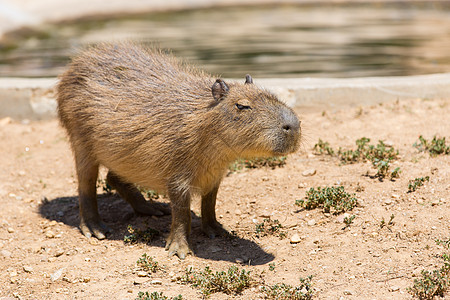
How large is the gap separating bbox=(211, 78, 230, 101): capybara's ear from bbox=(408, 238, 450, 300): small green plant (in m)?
1.82

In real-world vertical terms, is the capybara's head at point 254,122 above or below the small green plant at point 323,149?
above

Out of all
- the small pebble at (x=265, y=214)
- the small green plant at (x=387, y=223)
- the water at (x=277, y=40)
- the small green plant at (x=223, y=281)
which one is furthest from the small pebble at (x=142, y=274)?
the water at (x=277, y=40)

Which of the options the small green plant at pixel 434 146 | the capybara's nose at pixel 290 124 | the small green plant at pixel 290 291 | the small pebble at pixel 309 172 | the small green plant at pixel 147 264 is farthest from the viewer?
the small pebble at pixel 309 172

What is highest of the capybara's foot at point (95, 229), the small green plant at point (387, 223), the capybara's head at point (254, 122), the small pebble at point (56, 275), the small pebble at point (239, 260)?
the capybara's head at point (254, 122)

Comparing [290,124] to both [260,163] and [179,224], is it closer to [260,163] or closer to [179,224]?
[179,224]

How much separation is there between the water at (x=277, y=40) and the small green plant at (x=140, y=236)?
2.15m

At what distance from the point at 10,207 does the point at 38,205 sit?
26 centimetres

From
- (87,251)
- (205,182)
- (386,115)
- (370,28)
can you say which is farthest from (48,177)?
(370,28)

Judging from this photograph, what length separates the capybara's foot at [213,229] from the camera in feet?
15.6

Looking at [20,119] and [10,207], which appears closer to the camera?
Result: [10,207]

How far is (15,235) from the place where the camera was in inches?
192

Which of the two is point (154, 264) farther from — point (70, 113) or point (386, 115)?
point (386, 115)

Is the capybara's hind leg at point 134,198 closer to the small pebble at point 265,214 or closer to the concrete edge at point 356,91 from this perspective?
the small pebble at point 265,214

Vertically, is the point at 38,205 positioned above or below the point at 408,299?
below
